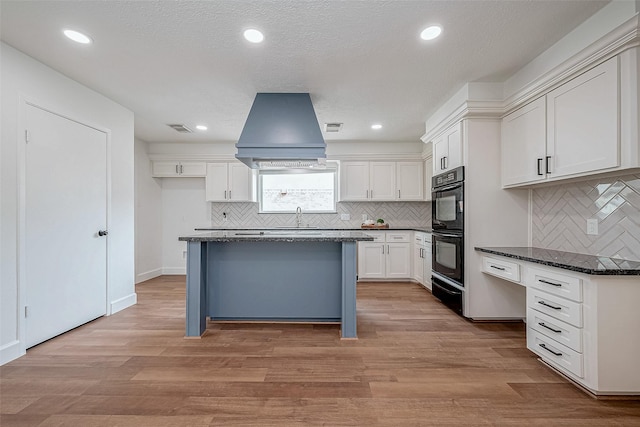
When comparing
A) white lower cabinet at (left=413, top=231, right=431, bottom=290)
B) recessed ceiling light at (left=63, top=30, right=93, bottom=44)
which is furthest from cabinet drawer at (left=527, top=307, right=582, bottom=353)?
recessed ceiling light at (left=63, top=30, right=93, bottom=44)

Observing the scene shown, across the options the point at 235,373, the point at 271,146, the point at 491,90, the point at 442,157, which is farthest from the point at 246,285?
the point at 491,90

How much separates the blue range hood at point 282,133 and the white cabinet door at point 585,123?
6.68ft

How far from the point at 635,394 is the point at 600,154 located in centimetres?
154

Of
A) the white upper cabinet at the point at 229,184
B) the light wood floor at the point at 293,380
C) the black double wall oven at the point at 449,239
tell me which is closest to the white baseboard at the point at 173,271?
the white upper cabinet at the point at 229,184

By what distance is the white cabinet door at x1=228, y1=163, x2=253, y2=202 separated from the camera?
530 centimetres

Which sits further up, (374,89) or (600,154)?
(374,89)

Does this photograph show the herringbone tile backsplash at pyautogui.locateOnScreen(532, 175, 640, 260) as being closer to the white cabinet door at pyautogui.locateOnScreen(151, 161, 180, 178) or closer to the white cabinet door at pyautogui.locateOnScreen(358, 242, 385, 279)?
the white cabinet door at pyautogui.locateOnScreen(358, 242, 385, 279)

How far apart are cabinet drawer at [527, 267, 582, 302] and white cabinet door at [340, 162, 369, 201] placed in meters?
3.22

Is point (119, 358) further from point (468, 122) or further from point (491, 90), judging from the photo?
point (491, 90)

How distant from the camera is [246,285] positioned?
2.97m

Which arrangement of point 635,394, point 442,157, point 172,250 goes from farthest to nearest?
point 172,250
point 442,157
point 635,394

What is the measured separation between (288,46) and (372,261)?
3601 mm

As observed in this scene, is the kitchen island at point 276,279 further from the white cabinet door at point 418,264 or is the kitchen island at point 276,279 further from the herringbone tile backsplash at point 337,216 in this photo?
the herringbone tile backsplash at point 337,216

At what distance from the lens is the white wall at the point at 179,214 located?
553 cm
